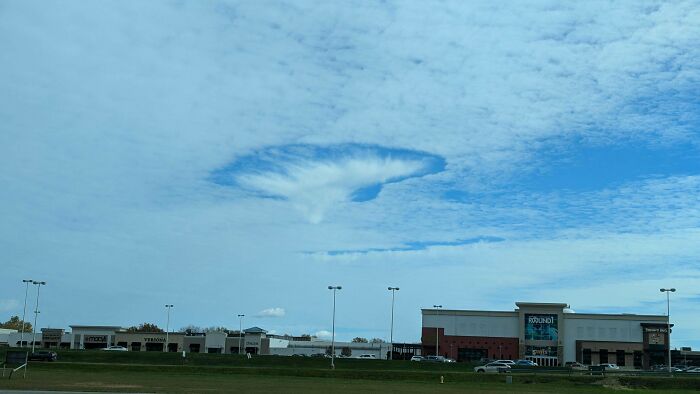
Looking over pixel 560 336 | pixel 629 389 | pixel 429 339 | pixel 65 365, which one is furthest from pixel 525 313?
pixel 65 365

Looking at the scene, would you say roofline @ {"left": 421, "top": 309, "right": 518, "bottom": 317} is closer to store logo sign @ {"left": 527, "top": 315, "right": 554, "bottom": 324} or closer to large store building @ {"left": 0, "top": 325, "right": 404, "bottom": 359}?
store logo sign @ {"left": 527, "top": 315, "right": 554, "bottom": 324}

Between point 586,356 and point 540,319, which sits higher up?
point 540,319

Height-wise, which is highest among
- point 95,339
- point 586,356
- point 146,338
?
point 586,356

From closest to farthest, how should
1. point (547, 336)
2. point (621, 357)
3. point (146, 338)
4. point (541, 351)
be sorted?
point (621, 357) < point (541, 351) < point (547, 336) < point (146, 338)

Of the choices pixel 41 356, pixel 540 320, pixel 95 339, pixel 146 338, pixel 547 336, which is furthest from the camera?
pixel 95 339

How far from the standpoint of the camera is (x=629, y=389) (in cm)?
6575

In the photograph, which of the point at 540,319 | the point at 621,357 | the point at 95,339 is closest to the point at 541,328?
the point at 540,319

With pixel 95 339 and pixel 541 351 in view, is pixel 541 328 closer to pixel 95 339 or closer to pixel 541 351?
pixel 541 351

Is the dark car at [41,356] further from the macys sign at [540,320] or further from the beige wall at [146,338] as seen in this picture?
the macys sign at [540,320]

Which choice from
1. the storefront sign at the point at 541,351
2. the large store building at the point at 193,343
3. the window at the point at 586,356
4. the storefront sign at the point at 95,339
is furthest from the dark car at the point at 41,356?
the window at the point at 586,356

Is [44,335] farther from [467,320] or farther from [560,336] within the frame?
[560,336]

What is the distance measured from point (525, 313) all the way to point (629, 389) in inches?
2903

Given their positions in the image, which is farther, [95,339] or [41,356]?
[95,339]

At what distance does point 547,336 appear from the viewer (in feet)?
451
